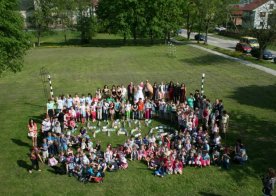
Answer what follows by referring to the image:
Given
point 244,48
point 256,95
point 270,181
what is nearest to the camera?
point 270,181

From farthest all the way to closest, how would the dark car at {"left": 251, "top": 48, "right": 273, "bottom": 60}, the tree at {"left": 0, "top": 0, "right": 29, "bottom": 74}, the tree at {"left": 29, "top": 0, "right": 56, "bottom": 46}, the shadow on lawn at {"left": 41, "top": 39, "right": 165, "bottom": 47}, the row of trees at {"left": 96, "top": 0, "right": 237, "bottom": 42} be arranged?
the tree at {"left": 29, "top": 0, "right": 56, "bottom": 46}, the shadow on lawn at {"left": 41, "top": 39, "right": 165, "bottom": 47}, the row of trees at {"left": 96, "top": 0, "right": 237, "bottom": 42}, the dark car at {"left": 251, "top": 48, "right": 273, "bottom": 60}, the tree at {"left": 0, "top": 0, "right": 29, "bottom": 74}

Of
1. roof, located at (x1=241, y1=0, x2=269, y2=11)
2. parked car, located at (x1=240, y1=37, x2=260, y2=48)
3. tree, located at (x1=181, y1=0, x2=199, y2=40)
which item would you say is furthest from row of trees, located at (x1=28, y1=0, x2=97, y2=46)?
roof, located at (x1=241, y1=0, x2=269, y2=11)

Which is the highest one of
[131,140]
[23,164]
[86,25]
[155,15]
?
[155,15]

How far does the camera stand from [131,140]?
1658 cm

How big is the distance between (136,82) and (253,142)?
15.6m

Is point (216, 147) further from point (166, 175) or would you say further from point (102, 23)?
point (102, 23)

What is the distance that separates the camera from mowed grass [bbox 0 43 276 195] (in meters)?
14.0

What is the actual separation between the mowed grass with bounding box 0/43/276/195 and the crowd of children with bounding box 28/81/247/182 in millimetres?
514

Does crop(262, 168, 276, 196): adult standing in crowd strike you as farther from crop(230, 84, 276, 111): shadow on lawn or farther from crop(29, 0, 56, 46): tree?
crop(29, 0, 56, 46): tree

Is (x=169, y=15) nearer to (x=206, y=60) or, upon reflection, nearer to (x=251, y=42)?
(x=251, y=42)

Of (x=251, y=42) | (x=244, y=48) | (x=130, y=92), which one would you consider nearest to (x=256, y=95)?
(x=130, y=92)

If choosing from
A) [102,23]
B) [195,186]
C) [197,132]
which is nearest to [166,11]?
[102,23]

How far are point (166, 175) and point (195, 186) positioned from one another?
1.50 meters

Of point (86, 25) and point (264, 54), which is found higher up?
point (86, 25)
